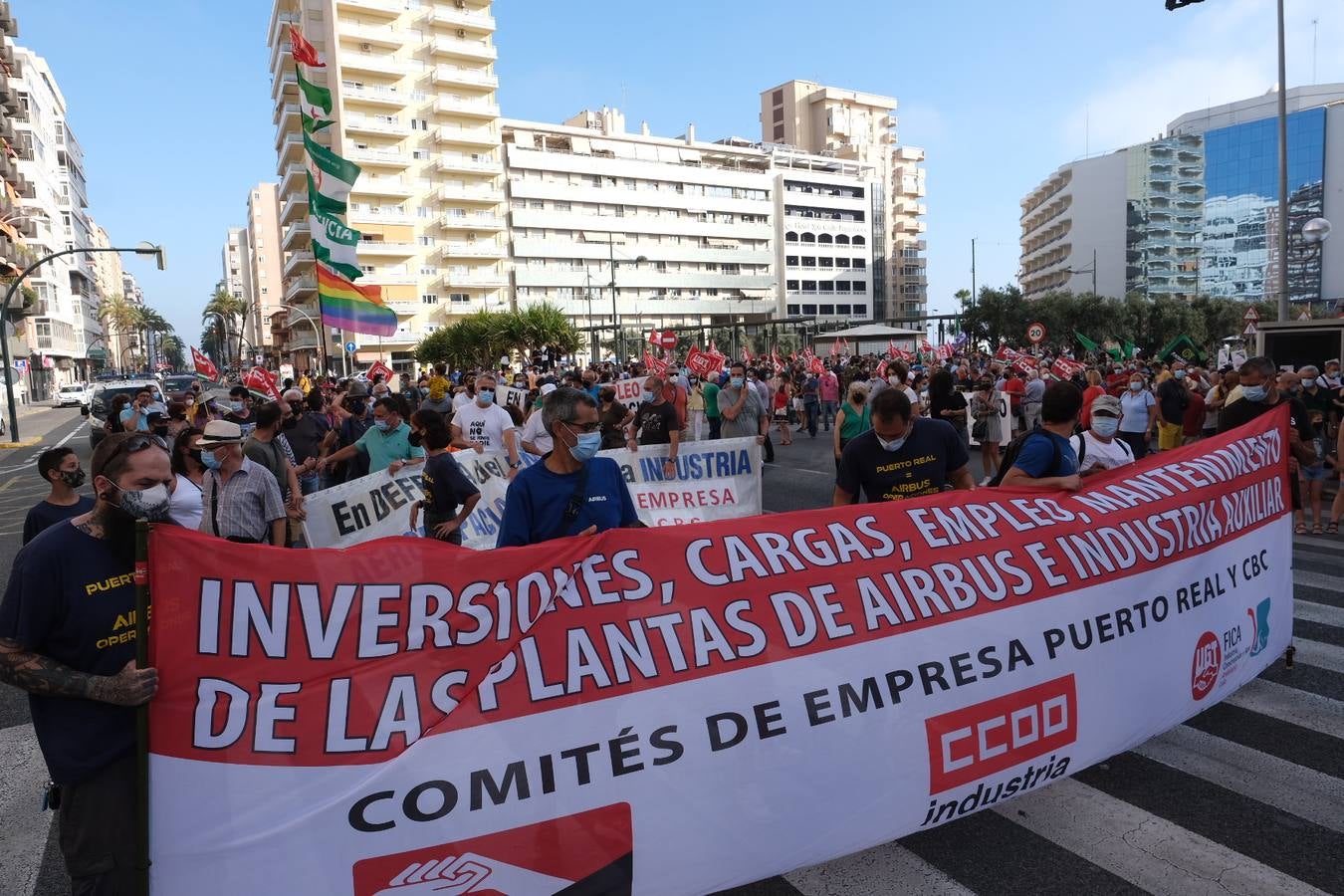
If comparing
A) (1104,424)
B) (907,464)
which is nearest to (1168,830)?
(907,464)

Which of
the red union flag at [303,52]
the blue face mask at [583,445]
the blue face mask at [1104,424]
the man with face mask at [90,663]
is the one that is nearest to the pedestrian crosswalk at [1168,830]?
the blue face mask at [1104,424]

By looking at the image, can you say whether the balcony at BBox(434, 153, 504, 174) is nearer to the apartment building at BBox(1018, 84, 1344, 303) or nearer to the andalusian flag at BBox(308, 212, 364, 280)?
the andalusian flag at BBox(308, 212, 364, 280)

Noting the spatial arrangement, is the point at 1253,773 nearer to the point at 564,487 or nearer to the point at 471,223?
the point at 564,487

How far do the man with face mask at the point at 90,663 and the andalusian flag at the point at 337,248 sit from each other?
61.4ft

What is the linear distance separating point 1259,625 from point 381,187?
229 feet

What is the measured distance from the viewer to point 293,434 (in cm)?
964

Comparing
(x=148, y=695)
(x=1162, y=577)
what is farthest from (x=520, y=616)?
(x=1162, y=577)

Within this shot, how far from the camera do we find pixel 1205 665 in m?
4.17

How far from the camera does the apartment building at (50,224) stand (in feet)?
213

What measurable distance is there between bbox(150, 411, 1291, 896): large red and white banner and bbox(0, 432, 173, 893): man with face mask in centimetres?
15

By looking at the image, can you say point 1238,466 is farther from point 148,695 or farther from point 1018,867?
point 148,695

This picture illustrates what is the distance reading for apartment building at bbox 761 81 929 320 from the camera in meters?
111

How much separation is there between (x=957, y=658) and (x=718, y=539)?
104 centimetres

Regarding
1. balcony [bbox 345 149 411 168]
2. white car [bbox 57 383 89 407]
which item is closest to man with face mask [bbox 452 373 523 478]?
white car [bbox 57 383 89 407]
